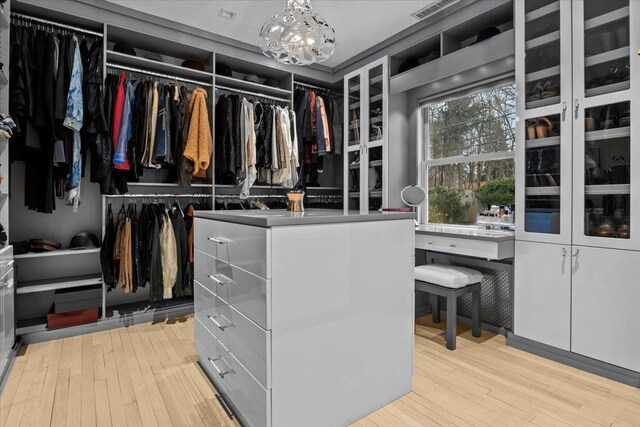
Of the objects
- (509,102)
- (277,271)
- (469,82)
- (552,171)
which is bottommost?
(277,271)

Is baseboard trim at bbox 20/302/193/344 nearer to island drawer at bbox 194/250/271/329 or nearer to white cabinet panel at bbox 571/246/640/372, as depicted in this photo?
island drawer at bbox 194/250/271/329

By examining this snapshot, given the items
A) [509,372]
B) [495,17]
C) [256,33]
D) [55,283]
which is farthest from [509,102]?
[55,283]

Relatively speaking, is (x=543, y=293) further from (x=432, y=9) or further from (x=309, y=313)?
(x=432, y=9)

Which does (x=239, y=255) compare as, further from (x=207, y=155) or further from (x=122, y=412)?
(x=207, y=155)

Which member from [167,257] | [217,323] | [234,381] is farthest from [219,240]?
[167,257]

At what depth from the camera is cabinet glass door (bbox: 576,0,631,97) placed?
2.07 m

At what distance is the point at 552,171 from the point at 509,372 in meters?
1.33

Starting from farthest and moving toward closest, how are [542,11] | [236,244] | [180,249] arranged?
[180,249] → [542,11] → [236,244]

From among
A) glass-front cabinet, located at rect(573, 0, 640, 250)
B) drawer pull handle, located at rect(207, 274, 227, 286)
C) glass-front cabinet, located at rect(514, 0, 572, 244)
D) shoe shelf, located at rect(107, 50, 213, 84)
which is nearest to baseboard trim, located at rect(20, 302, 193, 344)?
drawer pull handle, located at rect(207, 274, 227, 286)

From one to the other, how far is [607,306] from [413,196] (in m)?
1.66

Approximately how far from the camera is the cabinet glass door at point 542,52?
234cm

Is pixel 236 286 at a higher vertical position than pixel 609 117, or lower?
lower

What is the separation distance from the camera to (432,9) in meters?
2.97

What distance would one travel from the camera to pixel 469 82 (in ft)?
10.3
